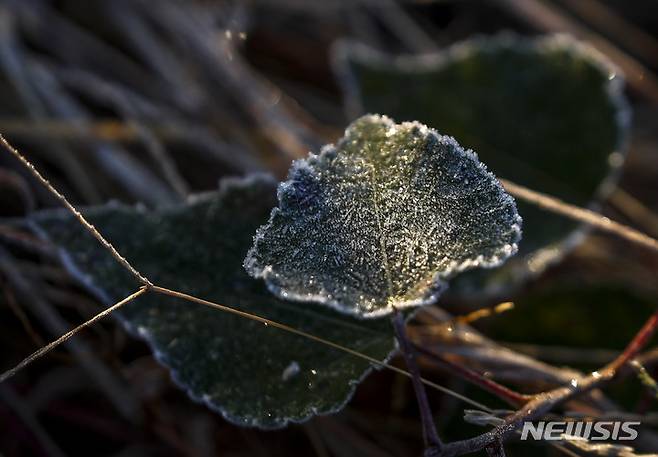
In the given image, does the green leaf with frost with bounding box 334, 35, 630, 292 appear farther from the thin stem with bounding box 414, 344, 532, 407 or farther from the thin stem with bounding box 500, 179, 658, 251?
the thin stem with bounding box 414, 344, 532, 407

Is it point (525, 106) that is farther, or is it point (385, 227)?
point (525, 106)

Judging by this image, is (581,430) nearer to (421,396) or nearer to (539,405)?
(539,405)

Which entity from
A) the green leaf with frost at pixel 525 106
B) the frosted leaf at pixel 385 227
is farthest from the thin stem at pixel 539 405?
the green leaf with frost at pixel 525 106

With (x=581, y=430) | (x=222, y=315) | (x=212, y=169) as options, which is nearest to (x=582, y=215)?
(x=581, y=430)

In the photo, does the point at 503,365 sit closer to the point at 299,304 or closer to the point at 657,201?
the point at 299,304

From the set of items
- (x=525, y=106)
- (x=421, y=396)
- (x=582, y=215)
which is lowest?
(x=421, y=396)

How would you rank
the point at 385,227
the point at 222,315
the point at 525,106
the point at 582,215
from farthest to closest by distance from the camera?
1. the point at 525,106
2. the point at 582,215
3. the point at 222,315
4. the point at 385,227

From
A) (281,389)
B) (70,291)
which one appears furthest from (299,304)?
Answer: (70,291)
